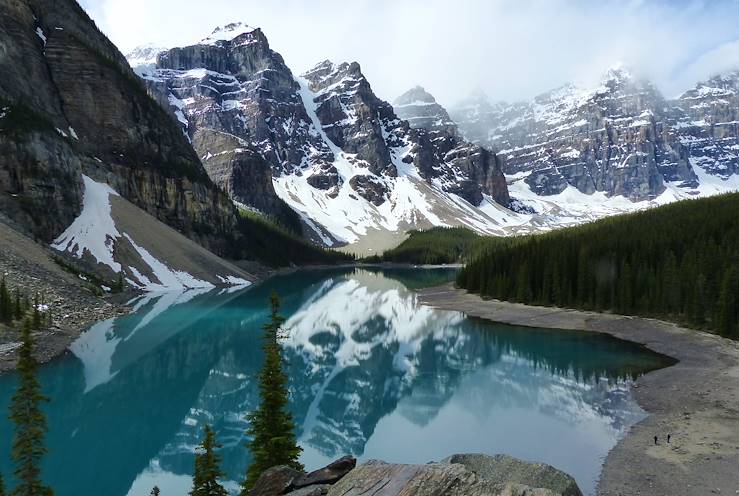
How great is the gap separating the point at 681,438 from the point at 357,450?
580 inches

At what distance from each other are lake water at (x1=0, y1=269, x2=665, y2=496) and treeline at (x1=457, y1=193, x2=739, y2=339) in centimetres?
1218

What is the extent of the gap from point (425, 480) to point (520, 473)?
354 centimetres

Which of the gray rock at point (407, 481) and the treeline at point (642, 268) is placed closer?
the gray rock at point (407, 481)

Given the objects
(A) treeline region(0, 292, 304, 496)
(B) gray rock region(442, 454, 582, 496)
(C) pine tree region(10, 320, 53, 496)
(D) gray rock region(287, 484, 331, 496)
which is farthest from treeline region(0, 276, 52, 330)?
(B) gray rock region(442, 454, 582, 496)

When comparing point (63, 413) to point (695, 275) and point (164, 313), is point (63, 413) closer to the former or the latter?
point (164, 313)

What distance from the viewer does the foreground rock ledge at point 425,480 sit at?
8391mm

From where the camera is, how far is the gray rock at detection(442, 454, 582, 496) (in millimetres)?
10391

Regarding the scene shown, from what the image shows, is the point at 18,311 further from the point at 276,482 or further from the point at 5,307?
the point at 276,482

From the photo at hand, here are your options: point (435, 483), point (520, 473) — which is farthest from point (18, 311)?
point (435, 483)

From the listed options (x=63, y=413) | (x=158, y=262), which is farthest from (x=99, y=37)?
(x=63, y=413)

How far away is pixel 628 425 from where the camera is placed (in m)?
→ 27.7

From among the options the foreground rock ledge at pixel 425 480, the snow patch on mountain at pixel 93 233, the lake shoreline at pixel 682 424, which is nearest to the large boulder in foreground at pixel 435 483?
the foreground rock ledge at pixel 425 480

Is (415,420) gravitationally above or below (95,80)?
below

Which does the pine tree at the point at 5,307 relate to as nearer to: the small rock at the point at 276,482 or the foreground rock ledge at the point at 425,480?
the small rock at the point at 276,482
